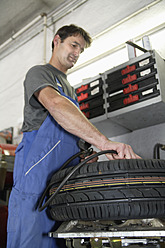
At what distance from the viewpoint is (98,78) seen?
6.60ft

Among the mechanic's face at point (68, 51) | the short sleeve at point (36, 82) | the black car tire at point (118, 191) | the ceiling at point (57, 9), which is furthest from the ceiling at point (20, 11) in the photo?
the black car tire at point (118, 191)

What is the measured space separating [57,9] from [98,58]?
1108 mm

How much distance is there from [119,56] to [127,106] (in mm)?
715

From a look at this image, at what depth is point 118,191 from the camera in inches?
31.6

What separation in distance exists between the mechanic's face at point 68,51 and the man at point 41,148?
333mm

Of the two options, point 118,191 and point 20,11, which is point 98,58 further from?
point 118,191

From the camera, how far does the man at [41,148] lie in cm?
99

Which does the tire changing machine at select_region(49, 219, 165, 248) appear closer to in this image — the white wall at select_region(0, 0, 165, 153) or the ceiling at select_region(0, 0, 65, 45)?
the white wall at select_region(0, 0, 165, 153)

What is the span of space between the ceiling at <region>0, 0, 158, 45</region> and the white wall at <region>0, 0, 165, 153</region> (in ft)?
0.15

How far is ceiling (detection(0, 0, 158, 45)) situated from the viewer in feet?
7.88

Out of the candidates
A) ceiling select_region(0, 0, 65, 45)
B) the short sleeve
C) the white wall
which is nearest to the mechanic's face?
the short sleeve

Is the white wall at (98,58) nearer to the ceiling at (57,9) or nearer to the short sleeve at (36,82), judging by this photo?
the ceiling at (57,9)

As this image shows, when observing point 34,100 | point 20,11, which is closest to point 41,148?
point 34,100

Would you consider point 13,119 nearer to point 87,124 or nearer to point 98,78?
point 98,78
